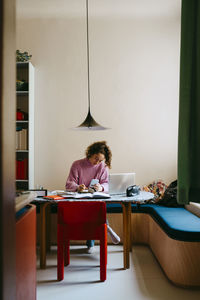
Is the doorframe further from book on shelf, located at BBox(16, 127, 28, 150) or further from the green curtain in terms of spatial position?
book on shelf, located at BBox(16, 127, 28, 150)

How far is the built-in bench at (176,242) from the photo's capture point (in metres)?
2.31

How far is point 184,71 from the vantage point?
1442 mm

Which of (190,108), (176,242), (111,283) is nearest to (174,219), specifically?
(176,242)

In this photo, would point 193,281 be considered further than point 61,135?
No

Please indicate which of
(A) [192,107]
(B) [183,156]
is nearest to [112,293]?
(B) [183,156]

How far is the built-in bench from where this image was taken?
231cm

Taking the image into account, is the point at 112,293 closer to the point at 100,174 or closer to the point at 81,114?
the point at 100,174

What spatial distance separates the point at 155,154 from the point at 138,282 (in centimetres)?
218

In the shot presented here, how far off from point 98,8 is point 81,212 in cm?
320

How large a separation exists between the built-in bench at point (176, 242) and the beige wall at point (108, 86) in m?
1.08

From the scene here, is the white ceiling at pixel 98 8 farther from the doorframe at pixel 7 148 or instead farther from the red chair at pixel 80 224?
the doorframe at pixel 7 148

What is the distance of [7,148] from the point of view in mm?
998

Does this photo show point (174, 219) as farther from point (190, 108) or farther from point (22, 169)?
point (22, 169)

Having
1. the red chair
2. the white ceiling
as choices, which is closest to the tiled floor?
the red chair
